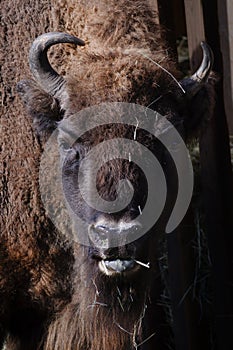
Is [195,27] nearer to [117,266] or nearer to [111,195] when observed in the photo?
[111,195]

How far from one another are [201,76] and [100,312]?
5.12ft

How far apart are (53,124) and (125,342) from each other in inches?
60.9

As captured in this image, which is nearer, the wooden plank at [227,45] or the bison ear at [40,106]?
the bison ear at [40,106]

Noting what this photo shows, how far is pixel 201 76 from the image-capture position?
518 centimetres

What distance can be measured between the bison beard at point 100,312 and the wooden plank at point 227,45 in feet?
5.71

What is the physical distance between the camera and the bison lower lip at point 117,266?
4.72 meters

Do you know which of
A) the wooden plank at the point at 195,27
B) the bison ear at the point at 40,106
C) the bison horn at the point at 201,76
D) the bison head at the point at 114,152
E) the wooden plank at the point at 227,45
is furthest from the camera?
the wooden plank at the point at 227,45

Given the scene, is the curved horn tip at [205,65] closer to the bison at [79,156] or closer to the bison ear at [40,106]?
the bison at [79,156]

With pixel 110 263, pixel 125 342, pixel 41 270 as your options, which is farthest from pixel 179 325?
pixel 110 263

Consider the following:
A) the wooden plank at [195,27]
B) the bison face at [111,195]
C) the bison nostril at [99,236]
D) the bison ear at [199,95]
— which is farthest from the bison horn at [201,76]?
the bison nostril at [99,236]

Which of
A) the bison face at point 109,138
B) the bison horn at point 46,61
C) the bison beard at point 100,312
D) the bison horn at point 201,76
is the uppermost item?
the bison horn at point 201,76

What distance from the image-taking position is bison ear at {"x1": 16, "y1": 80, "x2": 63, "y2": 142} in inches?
198

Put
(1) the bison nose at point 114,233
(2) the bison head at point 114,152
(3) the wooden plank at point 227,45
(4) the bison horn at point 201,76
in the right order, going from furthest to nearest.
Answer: (3) the wooden plank at point 227,45 < (4) the bison horn at point 201,76 < (2) the bison head at point 114,152 < (1) the bison nose at point 114,233

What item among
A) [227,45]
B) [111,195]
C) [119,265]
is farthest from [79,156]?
[227,45]
